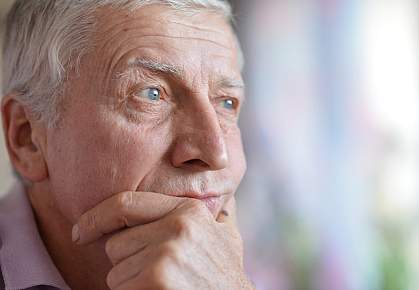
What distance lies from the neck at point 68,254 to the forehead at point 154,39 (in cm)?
42

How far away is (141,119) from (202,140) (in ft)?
0.49

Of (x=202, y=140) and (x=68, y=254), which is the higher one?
(x=202, y=140)

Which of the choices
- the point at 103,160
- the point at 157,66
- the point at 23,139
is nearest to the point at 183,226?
the point at 103,160

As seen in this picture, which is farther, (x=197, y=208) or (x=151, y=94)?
(x=151, y=94)

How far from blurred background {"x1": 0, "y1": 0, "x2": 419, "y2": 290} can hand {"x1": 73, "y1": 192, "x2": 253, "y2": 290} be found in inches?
51.1

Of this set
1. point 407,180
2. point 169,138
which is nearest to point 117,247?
point 169,138

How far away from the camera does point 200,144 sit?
4.52ft

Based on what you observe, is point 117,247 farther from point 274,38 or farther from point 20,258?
point 274,38

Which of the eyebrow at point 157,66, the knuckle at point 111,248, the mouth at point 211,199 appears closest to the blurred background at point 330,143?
the mouth at point 211,199

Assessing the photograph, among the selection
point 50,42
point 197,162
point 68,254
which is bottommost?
point 68,254

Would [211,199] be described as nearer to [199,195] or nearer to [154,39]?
[199,195]

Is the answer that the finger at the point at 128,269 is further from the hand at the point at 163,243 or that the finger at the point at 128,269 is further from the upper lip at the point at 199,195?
the upper lip at the point at 199,195

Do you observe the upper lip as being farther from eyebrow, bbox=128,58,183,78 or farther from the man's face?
eyebrow, bbox=128,58,183,78

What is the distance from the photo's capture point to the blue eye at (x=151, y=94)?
Result: 1419 millimetres
